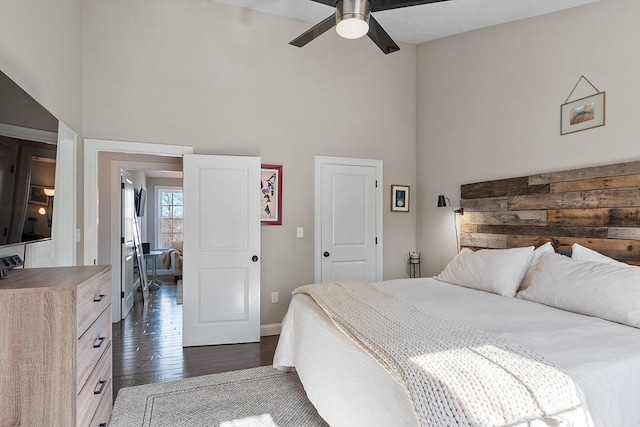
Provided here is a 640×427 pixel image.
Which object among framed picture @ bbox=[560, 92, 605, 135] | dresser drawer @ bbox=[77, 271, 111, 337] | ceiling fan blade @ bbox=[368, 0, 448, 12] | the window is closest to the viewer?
dresser drawer @ bbox=[77, 271, 111, 337]

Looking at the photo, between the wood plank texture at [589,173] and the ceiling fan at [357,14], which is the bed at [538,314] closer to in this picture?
the wood plank texture at [589,173]

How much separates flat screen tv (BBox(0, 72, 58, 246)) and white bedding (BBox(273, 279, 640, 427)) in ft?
5.27

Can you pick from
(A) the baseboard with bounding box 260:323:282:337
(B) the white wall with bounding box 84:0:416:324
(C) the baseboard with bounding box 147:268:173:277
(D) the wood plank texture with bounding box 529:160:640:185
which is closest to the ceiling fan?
Result: (B) the white wall with bounding box 84:0:416:324

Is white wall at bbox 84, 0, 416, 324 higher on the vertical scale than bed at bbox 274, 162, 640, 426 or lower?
higher

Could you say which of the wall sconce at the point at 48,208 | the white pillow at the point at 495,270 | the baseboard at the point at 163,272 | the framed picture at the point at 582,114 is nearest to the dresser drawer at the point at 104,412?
the wall sconce at the point at 48,208

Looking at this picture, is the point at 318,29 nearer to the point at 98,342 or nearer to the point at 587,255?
the point at 98,342

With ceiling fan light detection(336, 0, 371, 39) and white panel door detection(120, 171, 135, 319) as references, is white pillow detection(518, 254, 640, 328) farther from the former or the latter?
white panel door detection(120, 171, 135, 319)

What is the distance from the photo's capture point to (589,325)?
1852 mm

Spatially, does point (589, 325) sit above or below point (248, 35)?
below

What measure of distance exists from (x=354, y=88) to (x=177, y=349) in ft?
11.5

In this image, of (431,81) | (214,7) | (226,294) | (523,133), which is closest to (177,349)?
(226,294)

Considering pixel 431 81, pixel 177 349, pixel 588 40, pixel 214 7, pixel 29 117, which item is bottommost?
pixel 177 349

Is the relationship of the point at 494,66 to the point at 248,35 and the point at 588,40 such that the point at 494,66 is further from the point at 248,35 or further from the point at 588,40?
the point at 248,35

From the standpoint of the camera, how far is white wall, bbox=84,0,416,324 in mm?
3445
